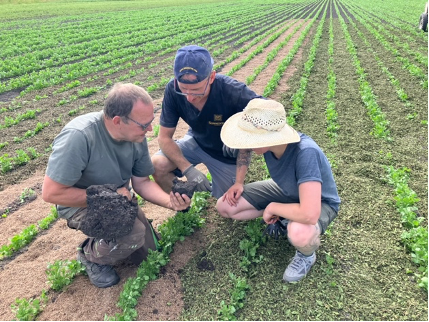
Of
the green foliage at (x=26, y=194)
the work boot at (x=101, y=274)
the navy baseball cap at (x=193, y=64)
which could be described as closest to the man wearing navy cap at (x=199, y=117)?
the navy baseball cap at (x=193, y=64)

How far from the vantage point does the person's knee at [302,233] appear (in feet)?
9.94

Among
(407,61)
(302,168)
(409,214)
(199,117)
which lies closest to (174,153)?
(199,117)

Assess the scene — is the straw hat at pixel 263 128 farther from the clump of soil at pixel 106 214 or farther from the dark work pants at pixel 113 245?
the dark work pants at pixel 113 245

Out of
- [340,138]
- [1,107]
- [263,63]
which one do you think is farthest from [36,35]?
[340,138]

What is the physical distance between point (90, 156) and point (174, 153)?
4.16 ft

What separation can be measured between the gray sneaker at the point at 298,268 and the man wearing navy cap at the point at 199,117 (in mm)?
1071

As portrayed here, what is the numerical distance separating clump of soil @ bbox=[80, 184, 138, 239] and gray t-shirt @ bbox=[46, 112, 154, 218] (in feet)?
0.93

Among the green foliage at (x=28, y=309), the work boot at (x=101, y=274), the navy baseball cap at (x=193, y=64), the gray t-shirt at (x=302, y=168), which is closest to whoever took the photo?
the gray t-shirt at (x=302, y=168)

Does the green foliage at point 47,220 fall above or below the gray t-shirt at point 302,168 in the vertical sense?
below

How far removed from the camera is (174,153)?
4258 mm

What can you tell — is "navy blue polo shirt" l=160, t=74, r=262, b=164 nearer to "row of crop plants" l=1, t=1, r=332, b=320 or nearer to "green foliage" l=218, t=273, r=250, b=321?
"row of crop plants" l=1, t=1, r=332, b=320

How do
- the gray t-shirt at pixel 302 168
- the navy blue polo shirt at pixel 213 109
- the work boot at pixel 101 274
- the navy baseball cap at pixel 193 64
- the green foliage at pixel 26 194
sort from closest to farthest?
the gray t-shirt at pixel 302 168 → the work boot at pixel 101 274 → the navy baseball cap at pixel 193 64 → the navy blue polo shirt at pixel 213 109 → the green foliage at pixel 26 194

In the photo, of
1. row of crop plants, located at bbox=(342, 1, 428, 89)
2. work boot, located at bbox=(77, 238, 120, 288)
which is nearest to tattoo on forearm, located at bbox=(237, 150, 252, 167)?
work boot, located at bbox=(77, 238, 120, 288)

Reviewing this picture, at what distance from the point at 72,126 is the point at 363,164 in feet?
14.4
